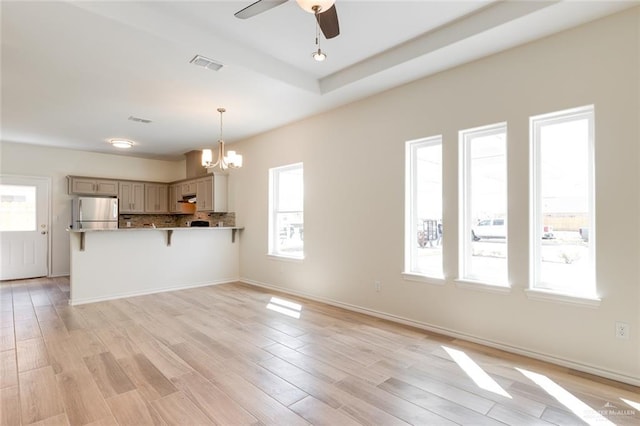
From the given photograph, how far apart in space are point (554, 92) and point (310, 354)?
10.3 ft

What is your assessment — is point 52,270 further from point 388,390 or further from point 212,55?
point 388,390

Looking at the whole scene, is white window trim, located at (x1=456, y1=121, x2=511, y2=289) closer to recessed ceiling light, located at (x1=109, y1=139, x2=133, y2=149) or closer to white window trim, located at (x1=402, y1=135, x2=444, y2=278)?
white window trim, located at (x1=402, y1=135, x2=444, y2=278)

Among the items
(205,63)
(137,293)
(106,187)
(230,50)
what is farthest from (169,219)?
(230,50)

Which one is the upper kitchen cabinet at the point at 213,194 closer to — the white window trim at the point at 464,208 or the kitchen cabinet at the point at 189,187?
the kitchen cabinet at the point at 189,187

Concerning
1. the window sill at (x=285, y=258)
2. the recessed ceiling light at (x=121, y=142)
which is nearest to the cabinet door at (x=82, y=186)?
the recessed ceiling light at (x=121, y=142)

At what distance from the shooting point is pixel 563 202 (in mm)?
2898

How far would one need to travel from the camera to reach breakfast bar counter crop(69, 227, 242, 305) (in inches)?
189

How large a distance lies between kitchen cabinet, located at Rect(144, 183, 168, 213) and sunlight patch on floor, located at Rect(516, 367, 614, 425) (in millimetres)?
8075

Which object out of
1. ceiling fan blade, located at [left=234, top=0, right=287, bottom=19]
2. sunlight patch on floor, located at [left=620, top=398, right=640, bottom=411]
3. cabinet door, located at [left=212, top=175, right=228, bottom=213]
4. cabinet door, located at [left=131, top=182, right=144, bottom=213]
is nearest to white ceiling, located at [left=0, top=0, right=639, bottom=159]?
ceiling fan blade, located at [left=234, top=0, right=287, bottom=19]

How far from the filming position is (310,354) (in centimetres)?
299

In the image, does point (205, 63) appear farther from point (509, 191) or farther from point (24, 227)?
point (24, 227)

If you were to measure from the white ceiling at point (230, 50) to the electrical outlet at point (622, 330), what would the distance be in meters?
2.39

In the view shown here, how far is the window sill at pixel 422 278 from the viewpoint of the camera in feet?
11.7

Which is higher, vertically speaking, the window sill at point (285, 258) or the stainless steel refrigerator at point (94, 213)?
the stainless steel refrigerator at point (94, 213)
